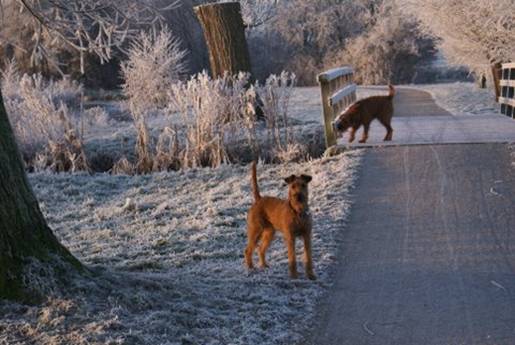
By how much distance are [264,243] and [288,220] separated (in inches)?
27.7

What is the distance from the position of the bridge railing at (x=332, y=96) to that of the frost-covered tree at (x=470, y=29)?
6.67 metres

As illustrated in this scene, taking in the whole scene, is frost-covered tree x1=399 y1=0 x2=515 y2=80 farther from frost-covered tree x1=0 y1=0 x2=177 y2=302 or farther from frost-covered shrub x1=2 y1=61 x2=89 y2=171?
frost-covered tree x1=0 y1=0 x2=177 y2=302

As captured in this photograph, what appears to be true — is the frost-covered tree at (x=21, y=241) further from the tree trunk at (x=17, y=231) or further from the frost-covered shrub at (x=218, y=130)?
the frost-covered shrub at (x=218, y=130)

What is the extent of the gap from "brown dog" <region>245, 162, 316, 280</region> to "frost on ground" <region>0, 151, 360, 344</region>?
0.22 m

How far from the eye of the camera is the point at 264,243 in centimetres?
752

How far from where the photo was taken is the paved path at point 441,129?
13633 millimetres

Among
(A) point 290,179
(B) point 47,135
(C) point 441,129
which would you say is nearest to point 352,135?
(C) point 441,129

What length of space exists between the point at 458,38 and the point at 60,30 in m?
20.7

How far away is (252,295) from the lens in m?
6.57

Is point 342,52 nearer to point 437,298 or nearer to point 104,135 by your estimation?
point 104,135

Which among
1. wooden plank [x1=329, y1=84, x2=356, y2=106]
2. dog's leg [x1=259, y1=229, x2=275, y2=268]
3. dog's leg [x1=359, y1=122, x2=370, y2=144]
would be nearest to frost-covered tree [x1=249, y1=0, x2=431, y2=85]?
wooden plank [x1=329, y1=84, x2=356, y2=106]

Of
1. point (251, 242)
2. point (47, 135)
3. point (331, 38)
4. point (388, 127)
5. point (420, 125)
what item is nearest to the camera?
point (251, 242)

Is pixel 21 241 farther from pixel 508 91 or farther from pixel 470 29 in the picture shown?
pixel 470 29

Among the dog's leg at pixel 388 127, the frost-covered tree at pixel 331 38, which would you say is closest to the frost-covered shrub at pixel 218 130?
the dog's leg at pixel 388 127
